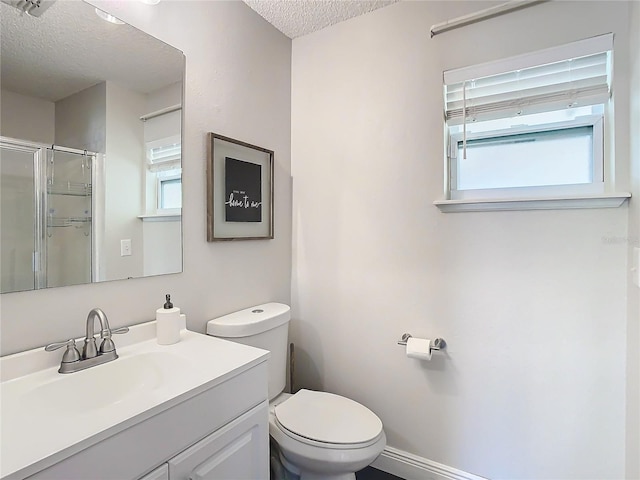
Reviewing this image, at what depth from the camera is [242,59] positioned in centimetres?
169

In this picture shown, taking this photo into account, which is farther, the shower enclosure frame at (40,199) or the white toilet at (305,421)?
the white toilet at (305,421)

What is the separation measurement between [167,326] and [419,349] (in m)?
1.05

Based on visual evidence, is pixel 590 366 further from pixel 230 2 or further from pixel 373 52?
pixel 230 2

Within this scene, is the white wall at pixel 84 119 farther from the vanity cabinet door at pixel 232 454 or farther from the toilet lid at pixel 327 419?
the toilet lid at pixel 327 419

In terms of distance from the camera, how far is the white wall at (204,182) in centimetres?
107

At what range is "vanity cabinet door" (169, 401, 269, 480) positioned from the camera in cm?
89

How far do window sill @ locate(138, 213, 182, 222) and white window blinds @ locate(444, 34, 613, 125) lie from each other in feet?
4.19

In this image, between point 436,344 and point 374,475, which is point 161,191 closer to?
point 436,344

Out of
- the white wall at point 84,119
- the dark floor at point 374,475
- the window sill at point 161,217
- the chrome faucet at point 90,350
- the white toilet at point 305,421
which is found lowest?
the dark floor at point 374,475

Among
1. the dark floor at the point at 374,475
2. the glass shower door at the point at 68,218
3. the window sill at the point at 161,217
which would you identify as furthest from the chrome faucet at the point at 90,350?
the dark floor at the point at 374,475

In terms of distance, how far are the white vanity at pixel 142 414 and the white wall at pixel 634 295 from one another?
1.21 m

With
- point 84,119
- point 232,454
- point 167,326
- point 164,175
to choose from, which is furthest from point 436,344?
point 84,119

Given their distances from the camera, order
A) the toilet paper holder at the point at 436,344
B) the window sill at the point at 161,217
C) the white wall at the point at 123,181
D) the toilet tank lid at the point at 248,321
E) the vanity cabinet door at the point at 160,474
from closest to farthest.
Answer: the vanity cabinet door at the point at 160,474 < the white wall at the point at 123,181 < the window sill at the point at 161,217 < the toilet tank lid at the point at 248,321 < the toilet paper holder at the point at 436,344

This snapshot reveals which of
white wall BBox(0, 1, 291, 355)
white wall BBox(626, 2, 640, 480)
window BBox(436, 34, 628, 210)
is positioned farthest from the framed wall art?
white wall BBox(626, 2, 640, 480)
